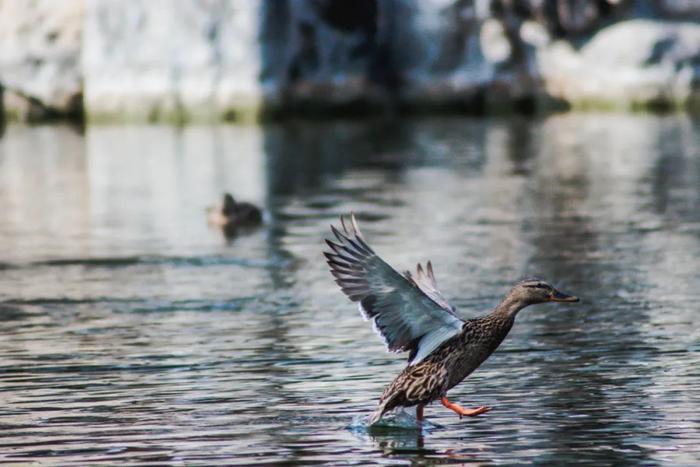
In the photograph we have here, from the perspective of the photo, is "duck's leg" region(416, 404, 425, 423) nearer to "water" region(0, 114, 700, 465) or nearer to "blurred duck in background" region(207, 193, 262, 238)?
"water" region(0, 114, 700, 465)

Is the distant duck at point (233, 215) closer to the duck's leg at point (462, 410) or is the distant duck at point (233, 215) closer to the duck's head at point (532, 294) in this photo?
the duck's head at point (532, 294)

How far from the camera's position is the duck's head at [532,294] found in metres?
8.79

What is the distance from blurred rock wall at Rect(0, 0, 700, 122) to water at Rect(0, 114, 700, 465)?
13568 mm

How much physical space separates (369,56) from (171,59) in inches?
185

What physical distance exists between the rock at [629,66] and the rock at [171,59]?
7016 millimetres

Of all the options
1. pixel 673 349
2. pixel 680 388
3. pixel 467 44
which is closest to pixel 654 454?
pixel 680 388

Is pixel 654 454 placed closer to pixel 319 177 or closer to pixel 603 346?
pixel 603 346

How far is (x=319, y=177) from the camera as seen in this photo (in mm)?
25906

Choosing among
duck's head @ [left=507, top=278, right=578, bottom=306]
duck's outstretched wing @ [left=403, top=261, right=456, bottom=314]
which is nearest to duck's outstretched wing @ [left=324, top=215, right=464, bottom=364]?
duck's outstretched wing @ [left=403, top=261, right=456, bottom=314]

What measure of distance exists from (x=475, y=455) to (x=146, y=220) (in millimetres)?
12490

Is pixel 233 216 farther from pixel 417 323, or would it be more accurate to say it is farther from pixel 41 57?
pixel 41 57

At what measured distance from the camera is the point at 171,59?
42.7 m

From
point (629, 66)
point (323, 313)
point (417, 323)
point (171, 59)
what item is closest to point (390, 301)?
point (417, 323)

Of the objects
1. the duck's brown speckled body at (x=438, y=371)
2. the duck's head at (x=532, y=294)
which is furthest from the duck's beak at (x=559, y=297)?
the duck's brown speckled body at (x=438, y=371)
